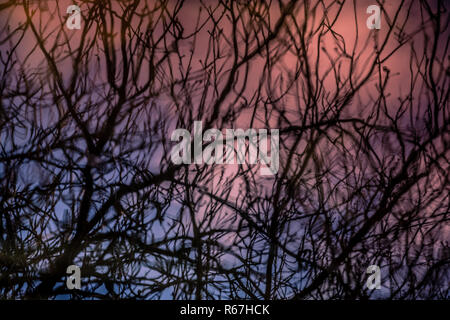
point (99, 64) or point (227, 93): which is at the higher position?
point (99, 64)

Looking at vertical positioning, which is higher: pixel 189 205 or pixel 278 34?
pixel 278 34

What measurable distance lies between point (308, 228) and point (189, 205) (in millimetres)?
382

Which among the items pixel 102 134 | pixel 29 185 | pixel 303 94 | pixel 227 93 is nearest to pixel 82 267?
pixel 29 185

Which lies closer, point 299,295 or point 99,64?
point 299,295

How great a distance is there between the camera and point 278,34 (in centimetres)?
173

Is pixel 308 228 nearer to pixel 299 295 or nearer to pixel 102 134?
pixel 299 295

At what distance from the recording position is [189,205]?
1.61m

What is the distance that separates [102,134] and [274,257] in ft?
2.25

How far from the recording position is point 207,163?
5.35 ft

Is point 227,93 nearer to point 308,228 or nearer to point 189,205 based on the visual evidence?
point 189,205
